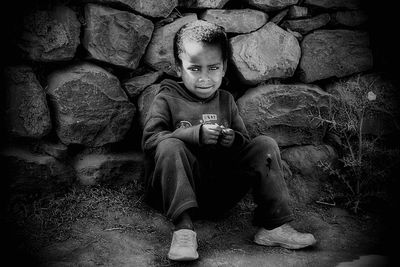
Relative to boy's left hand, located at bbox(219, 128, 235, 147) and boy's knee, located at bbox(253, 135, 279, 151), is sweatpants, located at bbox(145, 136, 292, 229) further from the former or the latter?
boy's left hand, located at bbox(219, 128, 235, 147)

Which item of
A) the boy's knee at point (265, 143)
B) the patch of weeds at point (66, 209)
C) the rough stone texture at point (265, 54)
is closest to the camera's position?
the patch of weeds at point (66, 209)

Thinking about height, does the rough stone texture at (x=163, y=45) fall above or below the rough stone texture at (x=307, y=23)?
below

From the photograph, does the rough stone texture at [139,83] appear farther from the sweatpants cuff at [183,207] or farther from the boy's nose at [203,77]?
the sweatpants cuff at [183,207]

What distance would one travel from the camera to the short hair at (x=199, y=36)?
2.18m

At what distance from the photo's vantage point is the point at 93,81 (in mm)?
2318

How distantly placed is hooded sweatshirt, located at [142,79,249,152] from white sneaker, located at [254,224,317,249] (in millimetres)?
528

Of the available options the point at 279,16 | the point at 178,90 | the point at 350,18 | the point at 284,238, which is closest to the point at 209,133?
the point at 178,90

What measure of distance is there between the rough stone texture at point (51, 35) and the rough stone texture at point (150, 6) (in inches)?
8.0

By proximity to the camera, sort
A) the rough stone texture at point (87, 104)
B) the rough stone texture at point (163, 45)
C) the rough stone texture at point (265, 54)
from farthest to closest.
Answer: the rough stone texture at point (265, 54), the rough stone texture at point (163, 45), the rough stone texture at point (87, 104)

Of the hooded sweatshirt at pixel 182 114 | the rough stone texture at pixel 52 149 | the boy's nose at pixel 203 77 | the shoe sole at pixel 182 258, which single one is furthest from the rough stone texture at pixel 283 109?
the rough stone texture at pixel 52 149

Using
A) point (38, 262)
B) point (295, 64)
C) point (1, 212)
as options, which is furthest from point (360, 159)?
point (1, 212)

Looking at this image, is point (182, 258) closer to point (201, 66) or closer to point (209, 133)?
point (209, 133)

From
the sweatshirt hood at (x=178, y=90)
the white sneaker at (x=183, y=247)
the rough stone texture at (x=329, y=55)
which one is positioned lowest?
the white sneaker at (x=183, y=247)

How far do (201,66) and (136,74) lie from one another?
1.93 ft
